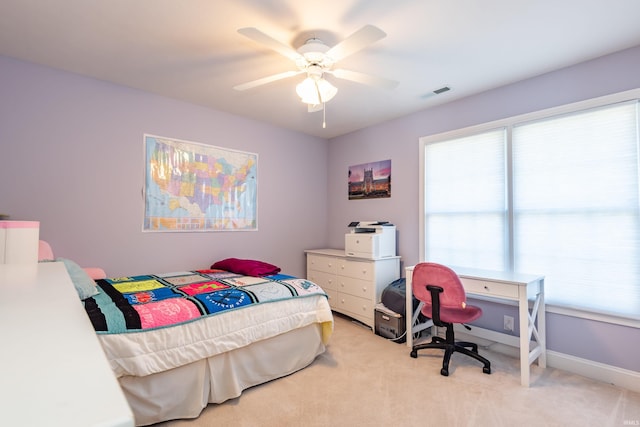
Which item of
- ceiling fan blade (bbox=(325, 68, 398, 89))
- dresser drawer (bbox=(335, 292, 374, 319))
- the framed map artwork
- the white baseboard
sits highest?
ceiling fan blade (bbox=(325, 68, 398, 89))

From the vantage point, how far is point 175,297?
2.16 metres

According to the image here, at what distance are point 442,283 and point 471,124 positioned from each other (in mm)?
1741

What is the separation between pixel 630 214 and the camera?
2312mm

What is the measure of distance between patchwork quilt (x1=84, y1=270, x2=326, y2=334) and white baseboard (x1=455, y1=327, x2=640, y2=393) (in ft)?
5.74

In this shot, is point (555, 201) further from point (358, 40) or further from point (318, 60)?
point (318, 60)

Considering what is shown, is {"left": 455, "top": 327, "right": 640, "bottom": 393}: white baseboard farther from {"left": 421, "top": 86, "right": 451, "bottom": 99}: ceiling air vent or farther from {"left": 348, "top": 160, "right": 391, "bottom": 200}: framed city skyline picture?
{"left": 421, "top": 86, "right": 451, "bottom": 99}: ceiling air vent

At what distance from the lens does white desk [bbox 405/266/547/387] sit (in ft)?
7.70

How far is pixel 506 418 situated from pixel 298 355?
1.48 m

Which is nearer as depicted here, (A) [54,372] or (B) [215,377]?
(A) [54,372]

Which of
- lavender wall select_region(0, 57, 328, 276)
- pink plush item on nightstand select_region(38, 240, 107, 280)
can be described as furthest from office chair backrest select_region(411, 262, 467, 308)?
pink plush item on nightstand select_region(38, 240, 107, 280)

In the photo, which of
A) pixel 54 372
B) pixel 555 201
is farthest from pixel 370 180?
pixel 54 372

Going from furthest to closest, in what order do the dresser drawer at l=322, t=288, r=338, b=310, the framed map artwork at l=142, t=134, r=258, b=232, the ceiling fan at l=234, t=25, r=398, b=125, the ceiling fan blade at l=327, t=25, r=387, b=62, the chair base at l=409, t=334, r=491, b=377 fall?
the dresser drawer at l=322, t=288, r=338, b=310 < the framed map artwork at l=142, t=134, r=258, b=232 < the chair base at l=409, t=334, r=491, b=377 < the ceiling fan at l=234, t=25, r=398, b=125 < the ceiling fan blade at l=327, t=25, r=387, b=62

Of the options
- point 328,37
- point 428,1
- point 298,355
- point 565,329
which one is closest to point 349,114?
point 328,37

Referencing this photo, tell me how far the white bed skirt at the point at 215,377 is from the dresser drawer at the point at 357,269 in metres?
1.06
